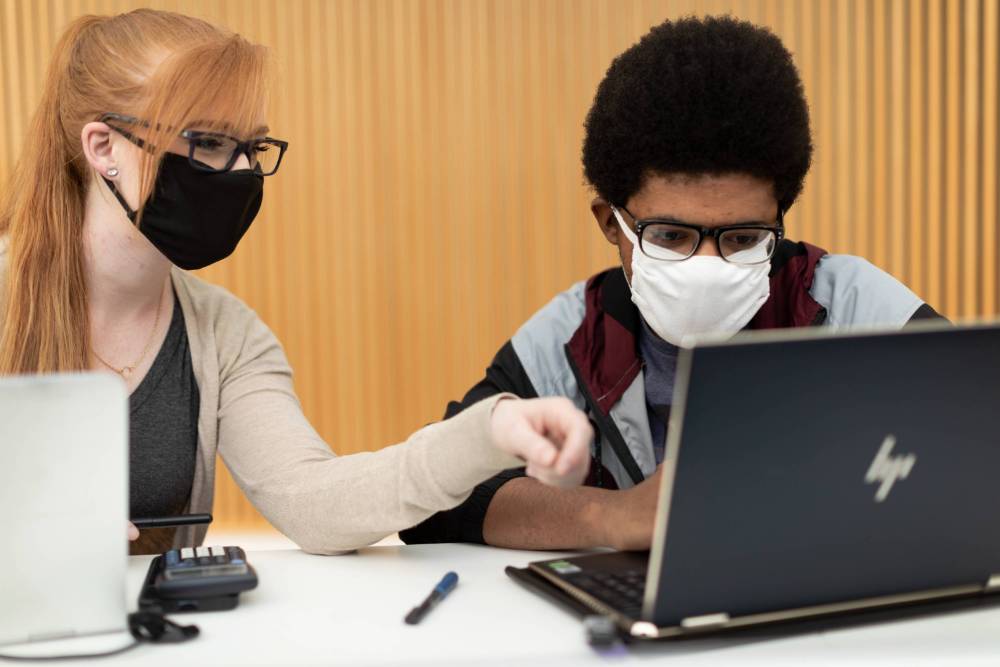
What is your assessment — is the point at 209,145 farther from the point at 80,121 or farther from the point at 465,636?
the point at 465,636

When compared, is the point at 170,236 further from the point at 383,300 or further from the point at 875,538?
the point at 383,300

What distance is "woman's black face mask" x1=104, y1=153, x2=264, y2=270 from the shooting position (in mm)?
1312

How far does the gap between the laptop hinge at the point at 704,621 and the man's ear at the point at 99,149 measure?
39.8 inches

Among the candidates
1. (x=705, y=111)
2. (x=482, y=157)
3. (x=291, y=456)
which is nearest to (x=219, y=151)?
(x=291, y=456)

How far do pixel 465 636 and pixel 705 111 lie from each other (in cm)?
73

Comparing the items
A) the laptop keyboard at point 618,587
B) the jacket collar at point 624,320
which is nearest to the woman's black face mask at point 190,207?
the jacket collar at point 624,320

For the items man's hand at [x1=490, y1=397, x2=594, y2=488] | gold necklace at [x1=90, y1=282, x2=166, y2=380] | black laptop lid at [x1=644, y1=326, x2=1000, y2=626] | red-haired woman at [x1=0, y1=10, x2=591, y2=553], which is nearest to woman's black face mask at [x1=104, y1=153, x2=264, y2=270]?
red-haired woman at [x1=0, y1=10, x2=591, y2=553]

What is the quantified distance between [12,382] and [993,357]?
74cm

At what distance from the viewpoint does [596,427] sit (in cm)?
134

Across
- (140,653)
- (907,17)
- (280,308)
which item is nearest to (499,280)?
(280,308)

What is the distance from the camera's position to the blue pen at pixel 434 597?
85 cm

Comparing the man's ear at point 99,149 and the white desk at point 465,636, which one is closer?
the white desk at point 465,636

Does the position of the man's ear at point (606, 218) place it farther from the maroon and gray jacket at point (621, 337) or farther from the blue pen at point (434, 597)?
the blue pen at point (434, 597)

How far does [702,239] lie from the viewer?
1206 mm
